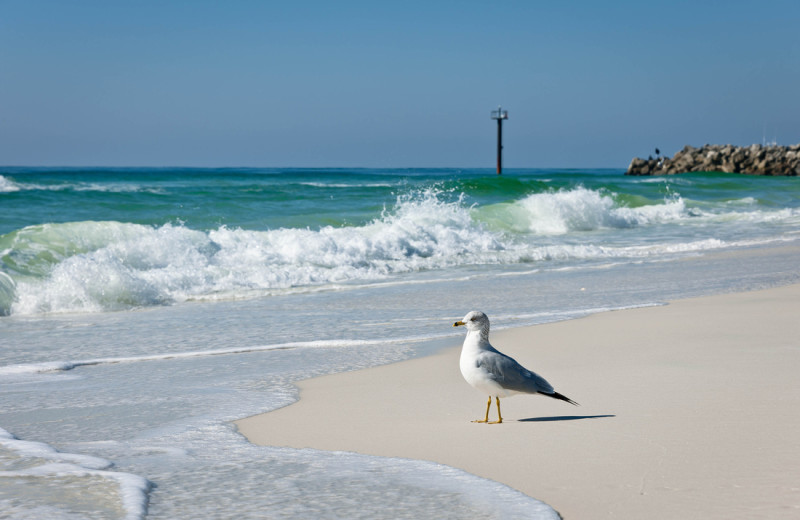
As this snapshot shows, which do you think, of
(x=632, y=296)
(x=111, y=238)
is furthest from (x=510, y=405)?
(x=111, y=238)

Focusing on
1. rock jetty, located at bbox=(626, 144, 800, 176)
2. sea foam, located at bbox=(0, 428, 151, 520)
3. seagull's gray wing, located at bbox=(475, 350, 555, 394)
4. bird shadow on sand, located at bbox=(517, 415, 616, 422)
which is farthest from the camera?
rock jetty, located at bbox=(626, 144, 800, 176)

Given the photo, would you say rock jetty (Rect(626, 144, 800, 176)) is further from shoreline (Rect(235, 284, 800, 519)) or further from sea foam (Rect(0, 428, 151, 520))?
sea foam (Rect(0, 428, 151, 520))

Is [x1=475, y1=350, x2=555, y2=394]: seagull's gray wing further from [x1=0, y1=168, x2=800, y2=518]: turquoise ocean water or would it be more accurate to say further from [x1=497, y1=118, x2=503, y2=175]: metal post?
[x1=497, y1=118, x2=503, y2=175]: metal post

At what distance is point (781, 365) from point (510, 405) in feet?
5.71

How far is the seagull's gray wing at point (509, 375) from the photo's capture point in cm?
390

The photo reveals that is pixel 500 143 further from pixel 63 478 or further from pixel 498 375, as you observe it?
pixel 63 478

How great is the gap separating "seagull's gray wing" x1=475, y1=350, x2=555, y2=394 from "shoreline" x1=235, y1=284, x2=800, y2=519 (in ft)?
0.63

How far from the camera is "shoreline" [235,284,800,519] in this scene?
3.03m

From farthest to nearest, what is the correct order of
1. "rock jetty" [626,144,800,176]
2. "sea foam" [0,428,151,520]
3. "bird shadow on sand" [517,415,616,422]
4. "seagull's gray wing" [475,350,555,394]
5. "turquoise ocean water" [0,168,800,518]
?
"rock jetty" [626,144,800,176]
"bird shadow on sand" [517,415,616,422]
"seagull's gray wing" [475,350,555,394]
"turquoise ocean water" [0,168,800,518]
"sea foam" [0,428,151,520]

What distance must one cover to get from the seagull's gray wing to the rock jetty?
60.9 meters

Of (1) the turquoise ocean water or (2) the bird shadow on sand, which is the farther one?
(2) the bird shadow on sand

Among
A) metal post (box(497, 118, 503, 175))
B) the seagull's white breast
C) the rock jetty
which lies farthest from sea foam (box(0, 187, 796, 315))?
metal post (box(497, 118, 503, 175))

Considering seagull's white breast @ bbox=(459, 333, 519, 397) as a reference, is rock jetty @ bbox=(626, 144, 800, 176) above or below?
above

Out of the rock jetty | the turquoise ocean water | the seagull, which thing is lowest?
the turquoise ocean water
